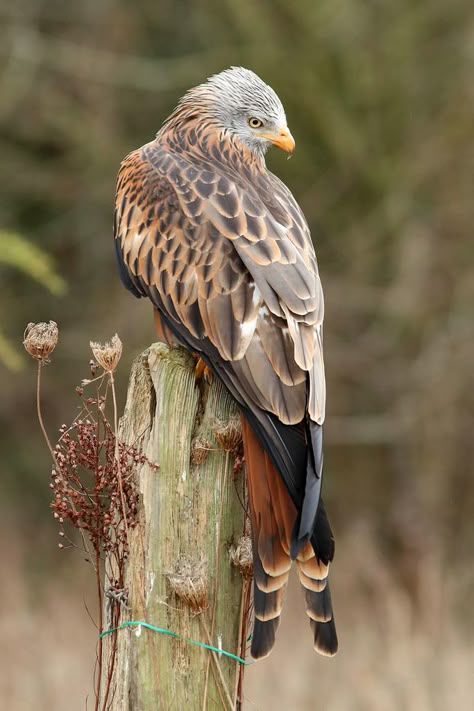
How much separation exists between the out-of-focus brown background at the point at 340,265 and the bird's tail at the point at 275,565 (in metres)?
4.04

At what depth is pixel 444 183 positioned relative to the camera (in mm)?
9438

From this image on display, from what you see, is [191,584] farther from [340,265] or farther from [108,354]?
[340,265]

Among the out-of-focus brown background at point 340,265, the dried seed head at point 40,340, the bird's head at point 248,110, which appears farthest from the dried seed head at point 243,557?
the out-of-focus brown background at point 340,265

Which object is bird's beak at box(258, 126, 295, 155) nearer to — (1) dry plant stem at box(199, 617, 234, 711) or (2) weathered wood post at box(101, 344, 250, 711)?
(2) weathered wood post at box(101, 344, 250, 711)

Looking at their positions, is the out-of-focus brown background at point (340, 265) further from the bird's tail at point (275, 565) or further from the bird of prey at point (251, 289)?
the bird's tail at point (275, 565)

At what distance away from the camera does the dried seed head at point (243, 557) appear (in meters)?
2.88

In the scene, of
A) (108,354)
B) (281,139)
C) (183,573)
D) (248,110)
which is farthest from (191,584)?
(248,110)

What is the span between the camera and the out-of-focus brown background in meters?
8.12

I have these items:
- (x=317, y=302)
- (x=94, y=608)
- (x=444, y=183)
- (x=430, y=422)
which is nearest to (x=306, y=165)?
(x=444, y=183)

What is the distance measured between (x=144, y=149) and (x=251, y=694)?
4.03 metres

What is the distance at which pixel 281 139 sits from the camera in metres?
4.64

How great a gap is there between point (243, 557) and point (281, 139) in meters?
2.35

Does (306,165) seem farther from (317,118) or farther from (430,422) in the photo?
(430,422)

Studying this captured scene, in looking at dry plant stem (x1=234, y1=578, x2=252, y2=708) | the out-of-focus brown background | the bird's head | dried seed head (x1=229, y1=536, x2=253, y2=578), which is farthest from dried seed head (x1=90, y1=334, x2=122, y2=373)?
the out-of-focus brown background
